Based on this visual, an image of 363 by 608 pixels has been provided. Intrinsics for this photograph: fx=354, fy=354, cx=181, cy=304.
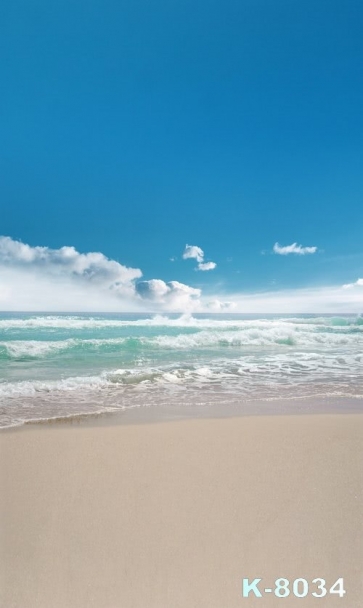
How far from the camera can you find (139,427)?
372 centimetres

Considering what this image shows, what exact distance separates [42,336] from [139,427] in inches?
435

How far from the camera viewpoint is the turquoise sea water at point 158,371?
5121mm

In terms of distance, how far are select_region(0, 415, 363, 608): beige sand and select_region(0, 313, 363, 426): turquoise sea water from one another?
70.1 inches

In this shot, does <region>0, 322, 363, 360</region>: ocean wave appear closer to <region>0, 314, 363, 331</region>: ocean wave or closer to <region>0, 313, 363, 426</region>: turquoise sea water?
<region>0, 313, 363, 426</region>: turquoise sea water

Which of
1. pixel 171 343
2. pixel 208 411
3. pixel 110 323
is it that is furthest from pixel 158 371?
→ pixel 110 323

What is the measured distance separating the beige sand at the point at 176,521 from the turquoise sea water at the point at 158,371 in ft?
5.84

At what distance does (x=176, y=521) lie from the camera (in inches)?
82.2

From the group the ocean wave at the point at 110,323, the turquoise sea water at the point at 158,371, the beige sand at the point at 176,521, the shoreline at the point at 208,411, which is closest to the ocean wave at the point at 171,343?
the turquoise sea water at the point at 158,371

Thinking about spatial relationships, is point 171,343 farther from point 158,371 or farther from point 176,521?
point 176,521

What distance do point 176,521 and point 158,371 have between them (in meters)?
5.24

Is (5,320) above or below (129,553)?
above

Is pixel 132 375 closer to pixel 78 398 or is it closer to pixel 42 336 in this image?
pixel 78 398

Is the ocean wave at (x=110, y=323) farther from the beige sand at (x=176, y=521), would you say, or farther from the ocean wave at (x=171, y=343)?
the beige sand at (x=176, y=521)

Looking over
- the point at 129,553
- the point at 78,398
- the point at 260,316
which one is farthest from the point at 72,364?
the point at 260,316
